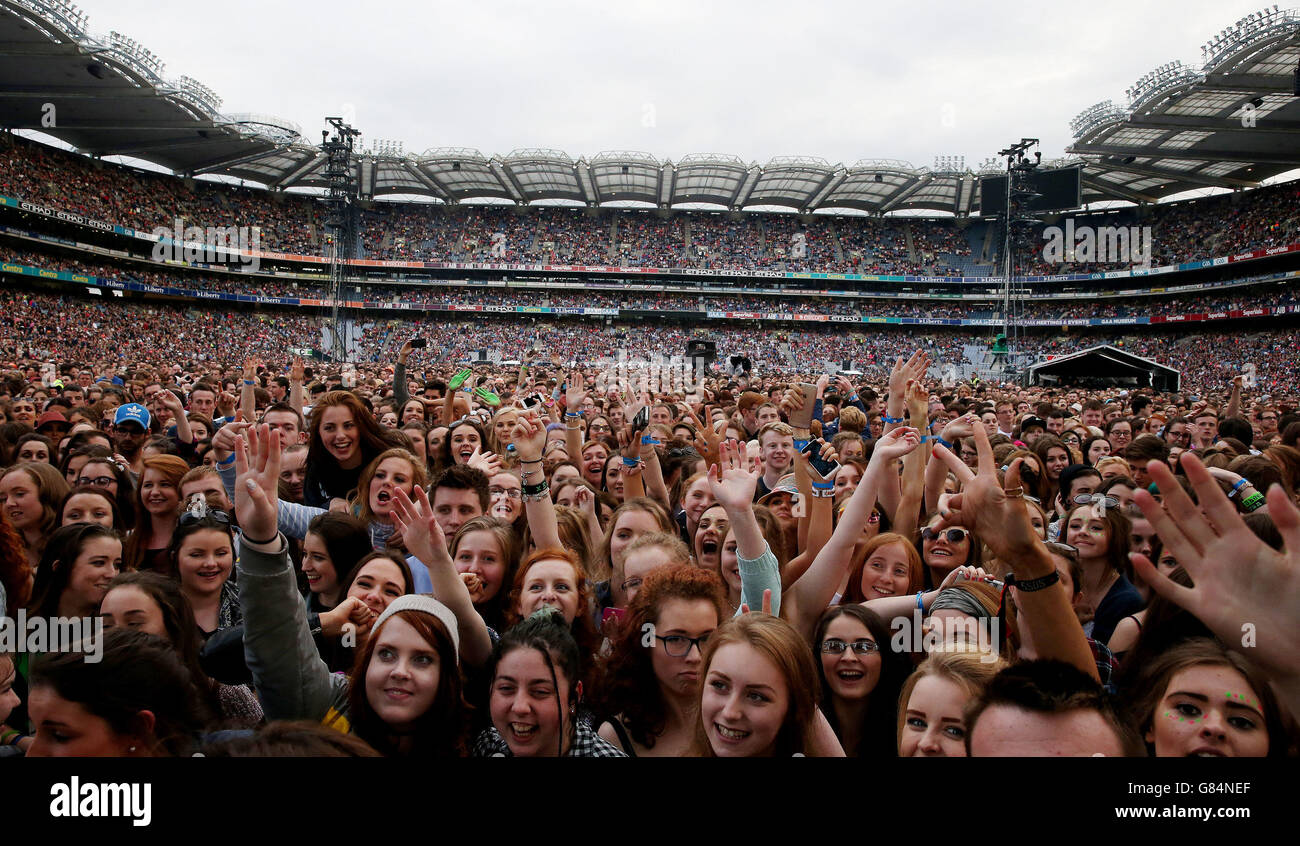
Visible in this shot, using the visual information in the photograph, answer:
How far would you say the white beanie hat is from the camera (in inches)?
96.0

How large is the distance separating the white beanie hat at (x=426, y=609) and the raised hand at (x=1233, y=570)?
2.06m

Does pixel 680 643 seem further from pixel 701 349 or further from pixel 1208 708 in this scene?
pixel 701 349

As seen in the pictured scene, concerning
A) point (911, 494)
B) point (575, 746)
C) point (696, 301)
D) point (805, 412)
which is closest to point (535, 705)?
point (575, 746)

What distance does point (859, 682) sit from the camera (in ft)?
9.11

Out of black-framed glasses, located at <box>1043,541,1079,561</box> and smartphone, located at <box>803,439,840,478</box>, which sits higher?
smartphone, located at <box>803,439,840,478</box>

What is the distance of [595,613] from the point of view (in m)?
3.71

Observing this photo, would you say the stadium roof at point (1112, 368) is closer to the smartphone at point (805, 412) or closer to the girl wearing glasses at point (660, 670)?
the smartphone at point (805, 412)

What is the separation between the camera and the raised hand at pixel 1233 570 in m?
1.66

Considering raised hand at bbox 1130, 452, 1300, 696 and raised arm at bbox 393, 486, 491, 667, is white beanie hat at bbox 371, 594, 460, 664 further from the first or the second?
raised hand at bbox 1130, 452, 1300, 696

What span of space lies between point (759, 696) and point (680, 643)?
0.54 meters

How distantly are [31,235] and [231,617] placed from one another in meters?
44.8

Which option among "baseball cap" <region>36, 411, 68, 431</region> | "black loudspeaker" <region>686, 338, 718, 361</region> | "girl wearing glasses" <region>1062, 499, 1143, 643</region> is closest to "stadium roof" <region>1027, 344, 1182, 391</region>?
"black loudspeaker" <region>686, 338, 718, 361</region>

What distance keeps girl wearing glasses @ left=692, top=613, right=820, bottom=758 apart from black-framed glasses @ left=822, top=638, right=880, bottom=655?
0.54 m
